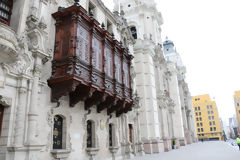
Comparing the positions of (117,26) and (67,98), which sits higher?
(117,26)

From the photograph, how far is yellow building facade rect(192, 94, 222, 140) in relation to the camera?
3221 inches

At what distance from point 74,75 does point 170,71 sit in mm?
31915

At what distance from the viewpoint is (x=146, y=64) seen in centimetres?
2573

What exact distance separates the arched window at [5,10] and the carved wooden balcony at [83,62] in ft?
8.08

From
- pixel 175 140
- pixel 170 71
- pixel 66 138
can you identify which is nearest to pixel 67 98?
pixel 66 138

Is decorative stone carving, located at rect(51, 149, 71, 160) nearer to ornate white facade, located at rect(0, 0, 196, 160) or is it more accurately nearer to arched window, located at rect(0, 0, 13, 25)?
ornate white facade, located at rect(0, 0, 196, 160)

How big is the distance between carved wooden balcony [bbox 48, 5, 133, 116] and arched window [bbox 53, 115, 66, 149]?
3.78ft

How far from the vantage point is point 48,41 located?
11305 millimetres

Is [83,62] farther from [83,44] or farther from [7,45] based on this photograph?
[7,45]

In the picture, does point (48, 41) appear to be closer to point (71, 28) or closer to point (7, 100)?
point (71, 28)

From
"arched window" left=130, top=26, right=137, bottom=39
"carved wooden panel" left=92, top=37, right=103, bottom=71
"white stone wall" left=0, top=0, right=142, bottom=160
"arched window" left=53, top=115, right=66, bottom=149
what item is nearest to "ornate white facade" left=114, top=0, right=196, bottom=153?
"arched window" left=130, top=26, right=137, bottom=39

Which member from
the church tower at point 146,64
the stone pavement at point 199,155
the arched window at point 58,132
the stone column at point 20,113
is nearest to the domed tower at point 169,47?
the church tower at point 146,64

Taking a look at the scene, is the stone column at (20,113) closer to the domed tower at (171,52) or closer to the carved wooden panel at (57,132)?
the carved wooden panel at (57,132)

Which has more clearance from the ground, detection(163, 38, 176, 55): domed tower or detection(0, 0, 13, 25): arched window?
detection(163, 38, 176, 55): domed tower
